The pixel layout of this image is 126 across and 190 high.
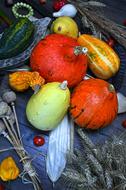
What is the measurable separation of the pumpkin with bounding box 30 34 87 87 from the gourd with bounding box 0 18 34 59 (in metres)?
0.08

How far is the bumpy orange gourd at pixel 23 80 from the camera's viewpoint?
117 centimetres

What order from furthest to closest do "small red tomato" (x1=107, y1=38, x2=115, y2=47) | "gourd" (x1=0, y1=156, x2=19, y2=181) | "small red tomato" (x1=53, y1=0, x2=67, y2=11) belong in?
"small red tomato" (x1=53, y1=0, x2=67, y2=11), "small red tomato" (x1=107, y1=38, x2=115, y2=47), "gourd" (x1=0, y1=156, x2=19, y2=181)

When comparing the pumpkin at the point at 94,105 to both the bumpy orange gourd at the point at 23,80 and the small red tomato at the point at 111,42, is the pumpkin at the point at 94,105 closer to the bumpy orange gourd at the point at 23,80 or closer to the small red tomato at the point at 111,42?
the bumpy orange gourd at the point at 23,80

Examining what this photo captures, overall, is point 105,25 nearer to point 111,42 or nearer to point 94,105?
point 111,42

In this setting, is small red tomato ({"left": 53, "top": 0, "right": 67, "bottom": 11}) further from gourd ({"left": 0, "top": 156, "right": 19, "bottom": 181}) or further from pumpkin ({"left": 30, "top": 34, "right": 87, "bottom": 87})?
gourd ({"left": 0, "top": 156, "right": 19, "bottom": 181})

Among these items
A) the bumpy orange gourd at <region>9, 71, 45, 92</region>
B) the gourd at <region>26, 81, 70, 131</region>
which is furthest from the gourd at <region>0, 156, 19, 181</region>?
the bumpy orange gourd at <region>9, 71, 45, 92</region>

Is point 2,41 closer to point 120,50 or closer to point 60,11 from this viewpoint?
point 60,11

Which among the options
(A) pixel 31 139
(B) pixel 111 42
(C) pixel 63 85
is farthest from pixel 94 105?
(B) pixel 111 42

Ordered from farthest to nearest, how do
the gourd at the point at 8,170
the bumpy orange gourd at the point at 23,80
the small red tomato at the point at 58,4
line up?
the small red tomato at the point at 58,4 → the bumpy orange gourd at the point at 23,80 → the gourd at the point at 8,170

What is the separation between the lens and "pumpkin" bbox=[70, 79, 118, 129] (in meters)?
1.12

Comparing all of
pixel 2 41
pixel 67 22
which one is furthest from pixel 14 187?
pixel 67 22

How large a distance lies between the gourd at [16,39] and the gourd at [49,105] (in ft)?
0.68

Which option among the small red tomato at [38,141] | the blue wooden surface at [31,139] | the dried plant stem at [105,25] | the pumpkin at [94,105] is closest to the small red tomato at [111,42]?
the dried plant stem at [105,25]

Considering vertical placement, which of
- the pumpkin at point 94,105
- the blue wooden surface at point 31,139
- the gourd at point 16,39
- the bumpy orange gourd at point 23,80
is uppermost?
the gourd at point 16,39
